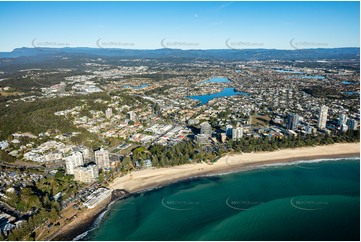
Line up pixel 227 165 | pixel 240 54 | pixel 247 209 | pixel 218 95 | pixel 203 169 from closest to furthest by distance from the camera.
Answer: pixel 247 209
pixel 203 169
pixel 227 165
pixel 218 95
pixel 240 54

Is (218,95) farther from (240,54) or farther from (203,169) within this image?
(240,54)

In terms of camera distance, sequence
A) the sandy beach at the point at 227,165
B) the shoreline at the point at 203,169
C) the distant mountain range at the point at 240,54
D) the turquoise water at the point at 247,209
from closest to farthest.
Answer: the turquoise water at the point at 247,209 < the shoreline at the point at 203,169 < the sandy beach at the point at 227,165 < the distant mountain range at the point at 240,54

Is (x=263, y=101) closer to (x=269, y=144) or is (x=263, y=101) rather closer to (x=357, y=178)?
(x=269, y=144)

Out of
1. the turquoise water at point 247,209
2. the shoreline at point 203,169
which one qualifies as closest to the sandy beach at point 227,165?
the shoreline at point 203,169

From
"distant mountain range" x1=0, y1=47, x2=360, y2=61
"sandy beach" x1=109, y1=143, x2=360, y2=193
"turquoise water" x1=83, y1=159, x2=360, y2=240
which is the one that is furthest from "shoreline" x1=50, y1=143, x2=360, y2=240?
"distant mountain range" x1=0, y1=47, x2=360, y2=61

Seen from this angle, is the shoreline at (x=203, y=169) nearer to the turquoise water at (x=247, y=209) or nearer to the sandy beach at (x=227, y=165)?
the sandy beach at (x=227, y=165)

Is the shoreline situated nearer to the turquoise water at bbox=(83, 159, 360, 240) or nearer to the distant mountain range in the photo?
the turquoise water at bbox=(83, 159, 360, 240)

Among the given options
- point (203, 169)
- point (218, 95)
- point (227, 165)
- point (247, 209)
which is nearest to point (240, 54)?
point (218, 95)
